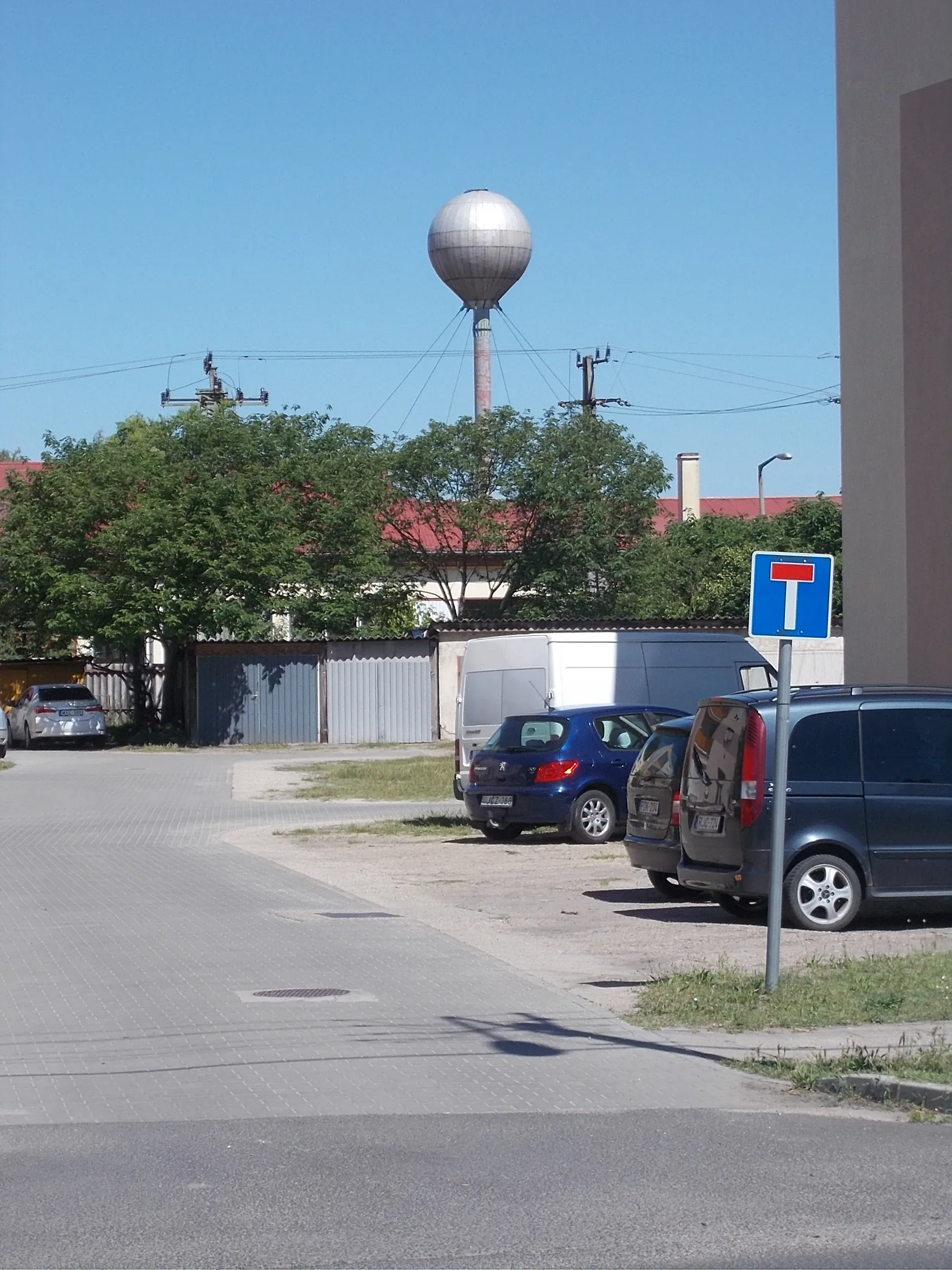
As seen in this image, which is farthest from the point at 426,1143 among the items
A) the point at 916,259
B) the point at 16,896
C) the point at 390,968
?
the point at 916,259

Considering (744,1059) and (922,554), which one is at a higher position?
(922,554)

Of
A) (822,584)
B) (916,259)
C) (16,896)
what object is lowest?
(16,896)

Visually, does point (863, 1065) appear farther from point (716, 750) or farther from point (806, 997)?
point (716, 750)

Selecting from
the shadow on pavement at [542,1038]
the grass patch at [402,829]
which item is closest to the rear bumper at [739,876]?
the shadow on pavement at [542,1038]

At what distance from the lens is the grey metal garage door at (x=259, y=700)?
133ft

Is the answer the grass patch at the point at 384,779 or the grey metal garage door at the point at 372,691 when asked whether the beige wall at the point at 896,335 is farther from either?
the grey metal garage door at the point at 372,691

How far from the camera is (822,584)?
891cm

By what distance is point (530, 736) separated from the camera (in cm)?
1848

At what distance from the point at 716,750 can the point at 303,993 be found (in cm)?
386

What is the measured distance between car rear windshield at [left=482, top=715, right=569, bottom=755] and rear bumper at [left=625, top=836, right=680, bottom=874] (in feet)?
15.5

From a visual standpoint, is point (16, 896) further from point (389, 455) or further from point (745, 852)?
point (389, 455)

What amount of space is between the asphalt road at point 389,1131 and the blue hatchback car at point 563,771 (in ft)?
22.4

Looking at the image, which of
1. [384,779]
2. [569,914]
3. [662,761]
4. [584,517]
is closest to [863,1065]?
[569,914]

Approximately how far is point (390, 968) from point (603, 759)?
841cm
